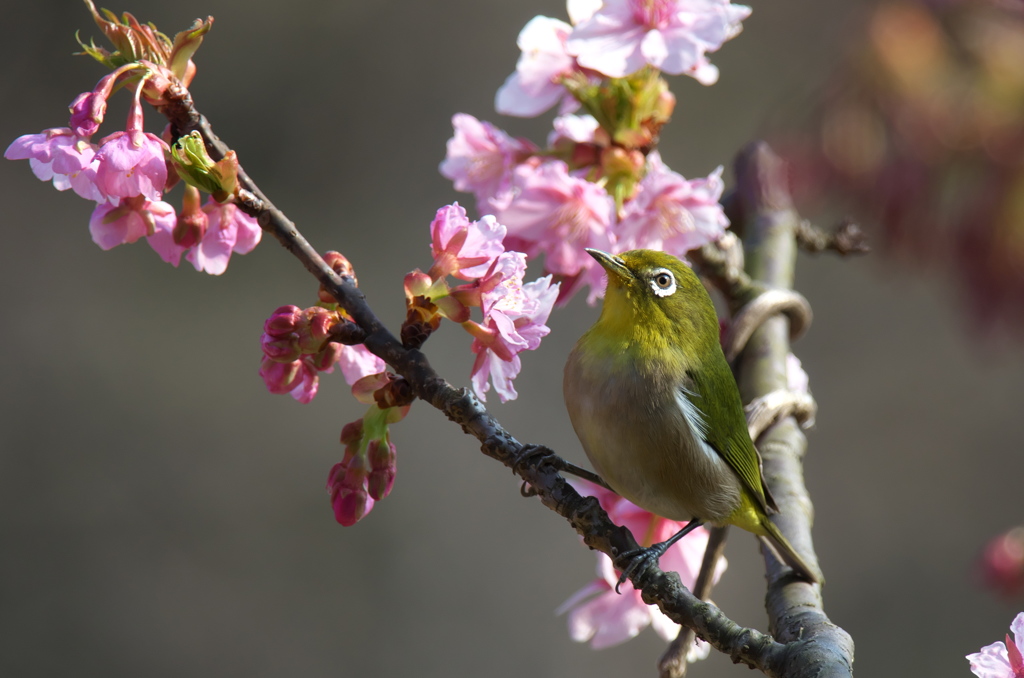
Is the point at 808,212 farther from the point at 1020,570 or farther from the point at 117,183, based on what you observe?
the point at 1020,570

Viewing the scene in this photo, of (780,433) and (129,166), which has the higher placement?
(780,433)

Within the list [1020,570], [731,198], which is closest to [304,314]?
[731,198]

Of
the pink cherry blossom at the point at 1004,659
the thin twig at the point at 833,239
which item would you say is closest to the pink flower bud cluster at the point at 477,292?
the pink cherry blossom at the point at 1004,659

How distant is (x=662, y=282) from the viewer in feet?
2.67

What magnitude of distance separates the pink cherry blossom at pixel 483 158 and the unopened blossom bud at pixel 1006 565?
74 centimetres

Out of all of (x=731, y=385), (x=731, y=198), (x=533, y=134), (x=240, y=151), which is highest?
(x=533, y=134)

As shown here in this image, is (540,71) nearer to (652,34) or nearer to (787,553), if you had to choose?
(652,34)

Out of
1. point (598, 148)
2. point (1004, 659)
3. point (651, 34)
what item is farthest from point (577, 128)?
point (1004, 659)

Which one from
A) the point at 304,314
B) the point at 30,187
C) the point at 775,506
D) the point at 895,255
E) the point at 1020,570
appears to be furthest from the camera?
the point at 30,187

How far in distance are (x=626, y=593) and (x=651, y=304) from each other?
282mm

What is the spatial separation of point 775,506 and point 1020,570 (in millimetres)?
451

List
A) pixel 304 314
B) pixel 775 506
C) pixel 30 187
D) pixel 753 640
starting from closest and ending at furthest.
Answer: pixel 753 640, pixel 304 314, pixel 775 506, pixel 30 187

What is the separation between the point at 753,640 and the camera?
472mm

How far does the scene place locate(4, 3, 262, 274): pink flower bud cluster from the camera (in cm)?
53
